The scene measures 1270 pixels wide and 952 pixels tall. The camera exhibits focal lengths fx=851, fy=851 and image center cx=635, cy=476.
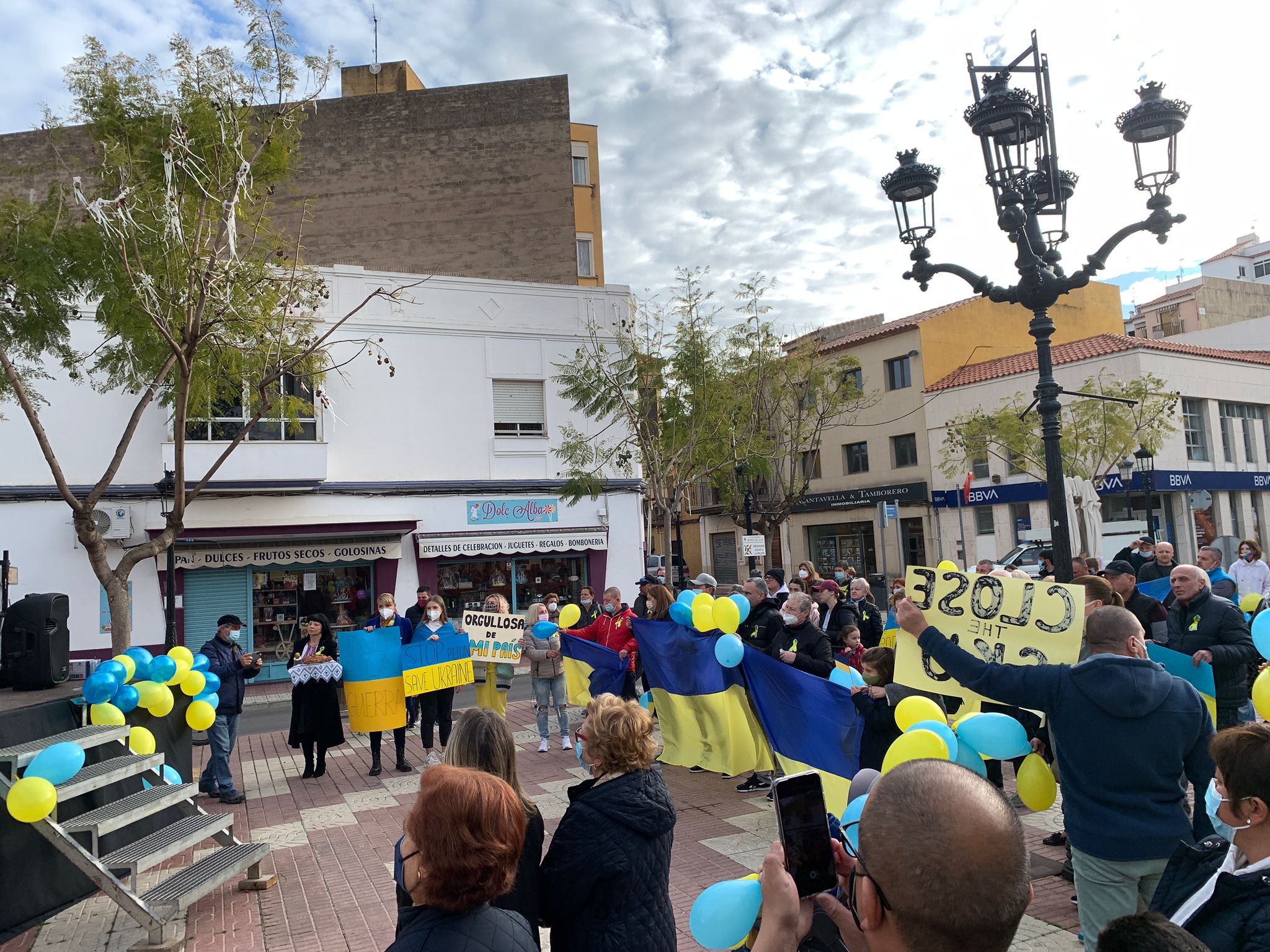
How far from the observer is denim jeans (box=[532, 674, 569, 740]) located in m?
10.3

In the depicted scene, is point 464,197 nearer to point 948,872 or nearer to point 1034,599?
point 1034,599

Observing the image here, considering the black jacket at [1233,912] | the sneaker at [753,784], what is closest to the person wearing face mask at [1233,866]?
the black jacket at [1233,912]

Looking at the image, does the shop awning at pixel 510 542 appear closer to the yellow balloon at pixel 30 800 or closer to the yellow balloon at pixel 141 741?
the yellow balloon at pixel 141 741

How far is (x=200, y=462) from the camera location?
59.6 ft

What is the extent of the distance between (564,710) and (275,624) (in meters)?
11.0

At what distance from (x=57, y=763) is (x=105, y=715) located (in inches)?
57.7

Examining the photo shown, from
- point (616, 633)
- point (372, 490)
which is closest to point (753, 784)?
point (616, 633)

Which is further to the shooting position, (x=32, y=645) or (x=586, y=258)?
(x=586, y=258)

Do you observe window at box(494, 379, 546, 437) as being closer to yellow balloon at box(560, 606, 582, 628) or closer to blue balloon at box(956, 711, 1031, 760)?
yellow balloon at box(560, 606, 582, 628)

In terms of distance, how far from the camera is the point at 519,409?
71.3 feet

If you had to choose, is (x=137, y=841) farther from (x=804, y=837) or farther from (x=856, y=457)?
(x=856, y=457)

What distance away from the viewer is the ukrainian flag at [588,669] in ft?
31.9

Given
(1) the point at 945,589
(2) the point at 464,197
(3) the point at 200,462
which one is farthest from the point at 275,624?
(1) the point at 945,589

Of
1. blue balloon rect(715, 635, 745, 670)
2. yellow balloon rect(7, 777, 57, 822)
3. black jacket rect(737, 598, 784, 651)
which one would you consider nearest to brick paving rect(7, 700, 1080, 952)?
yellow balloon rect(7, 777, 57, 822)
